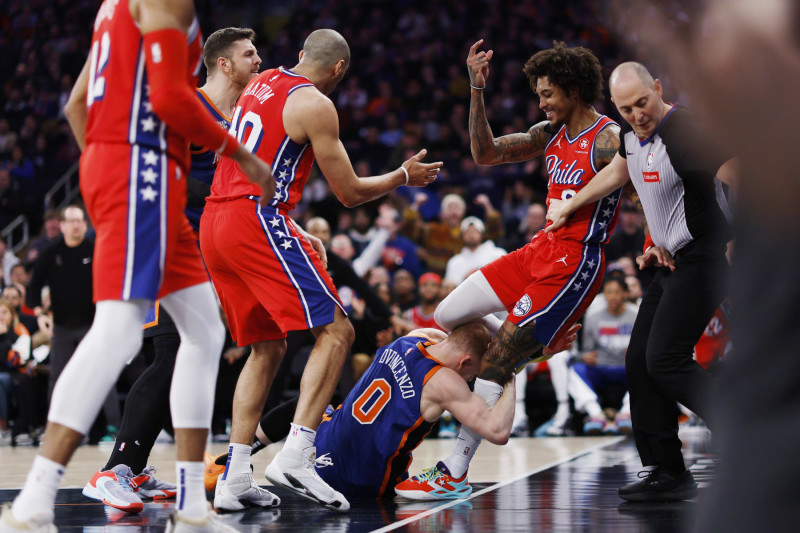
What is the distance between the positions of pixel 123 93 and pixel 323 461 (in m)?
2.23

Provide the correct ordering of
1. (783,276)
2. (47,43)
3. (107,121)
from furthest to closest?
(47,43), (107,121), (783,276)

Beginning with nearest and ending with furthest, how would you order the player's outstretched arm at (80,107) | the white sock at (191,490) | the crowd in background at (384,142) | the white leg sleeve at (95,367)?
the white leg sleeve at (95,367), the white sock at (191,490), the player's outstretched arm at (80,107), the crowd in background at (384,142)

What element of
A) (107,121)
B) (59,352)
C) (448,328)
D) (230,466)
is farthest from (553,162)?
(59,352)

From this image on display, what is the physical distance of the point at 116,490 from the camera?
4156mm

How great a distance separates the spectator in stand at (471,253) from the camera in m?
9.70

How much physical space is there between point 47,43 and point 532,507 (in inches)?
684

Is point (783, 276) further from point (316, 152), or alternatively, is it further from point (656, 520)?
point (316, 152)

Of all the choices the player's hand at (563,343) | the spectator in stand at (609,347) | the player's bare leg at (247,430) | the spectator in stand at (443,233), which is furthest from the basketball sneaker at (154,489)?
the spectator in stand at (443,233)

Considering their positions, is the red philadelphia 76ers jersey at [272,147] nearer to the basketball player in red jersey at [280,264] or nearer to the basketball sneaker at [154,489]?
the basketball player in red jersey at [280,264]

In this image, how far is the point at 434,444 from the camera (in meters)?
8.03

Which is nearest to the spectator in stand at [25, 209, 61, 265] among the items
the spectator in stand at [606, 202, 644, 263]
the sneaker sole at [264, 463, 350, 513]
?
the spectator in stand at [606, 202, 644, 263]

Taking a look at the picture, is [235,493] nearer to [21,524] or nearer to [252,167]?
[21,524]

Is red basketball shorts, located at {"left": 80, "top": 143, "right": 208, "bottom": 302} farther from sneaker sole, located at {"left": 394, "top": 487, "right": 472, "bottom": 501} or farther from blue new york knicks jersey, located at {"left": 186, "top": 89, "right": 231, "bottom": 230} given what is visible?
sneaker sole, located at {"left": 394, "top": 487, "right": 472, "bottom": 501}

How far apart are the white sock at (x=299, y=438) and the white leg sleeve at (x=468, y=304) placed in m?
1.00
